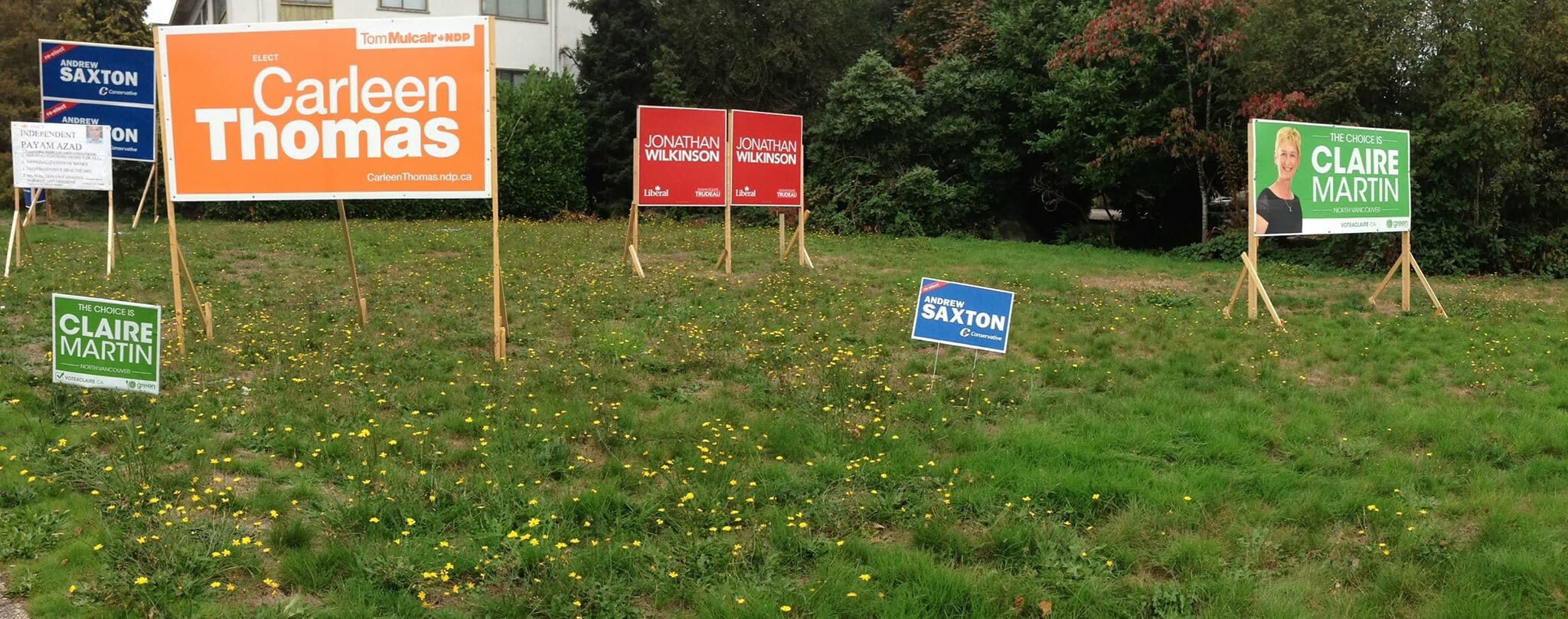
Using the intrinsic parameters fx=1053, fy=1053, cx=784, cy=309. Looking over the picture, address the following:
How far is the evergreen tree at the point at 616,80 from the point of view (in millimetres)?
26359

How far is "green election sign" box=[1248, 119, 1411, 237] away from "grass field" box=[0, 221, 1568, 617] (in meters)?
1.39

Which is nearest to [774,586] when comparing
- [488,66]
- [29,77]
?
[488,66]

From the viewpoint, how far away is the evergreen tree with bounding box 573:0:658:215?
26.4 m

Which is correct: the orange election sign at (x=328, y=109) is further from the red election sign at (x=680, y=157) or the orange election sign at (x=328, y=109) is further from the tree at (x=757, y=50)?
the tree at (x=757, y=50)

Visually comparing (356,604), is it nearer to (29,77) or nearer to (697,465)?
(697,465)

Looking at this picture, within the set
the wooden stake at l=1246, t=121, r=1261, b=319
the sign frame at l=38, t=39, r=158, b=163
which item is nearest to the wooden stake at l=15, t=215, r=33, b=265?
the sign frame at l=38, t=39, r=158, b=163

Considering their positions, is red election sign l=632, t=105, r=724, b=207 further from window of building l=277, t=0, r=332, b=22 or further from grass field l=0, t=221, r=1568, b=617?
window of building l=277, t=0, r=332, b=22

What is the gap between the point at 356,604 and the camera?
4.02 meters

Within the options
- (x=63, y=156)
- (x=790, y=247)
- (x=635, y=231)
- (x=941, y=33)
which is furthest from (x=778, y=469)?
(x=941, y=33)

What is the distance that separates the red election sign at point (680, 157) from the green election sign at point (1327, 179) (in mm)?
6396

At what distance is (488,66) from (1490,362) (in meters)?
8.40

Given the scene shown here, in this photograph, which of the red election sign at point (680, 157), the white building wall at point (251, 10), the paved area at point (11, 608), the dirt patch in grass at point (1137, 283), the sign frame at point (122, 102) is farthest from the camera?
the white building wall at point (251, 10)

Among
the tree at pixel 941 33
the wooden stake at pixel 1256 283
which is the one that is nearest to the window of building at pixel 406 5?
the tree at pixel 941 33

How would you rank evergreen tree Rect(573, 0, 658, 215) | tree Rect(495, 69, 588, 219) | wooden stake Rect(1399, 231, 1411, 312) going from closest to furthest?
wooden stake Rect(1399, 231, 1411, 312), tree Rect(495, 69, 588, 219), evergreen tree Rect(573, 0, 658, 215)
